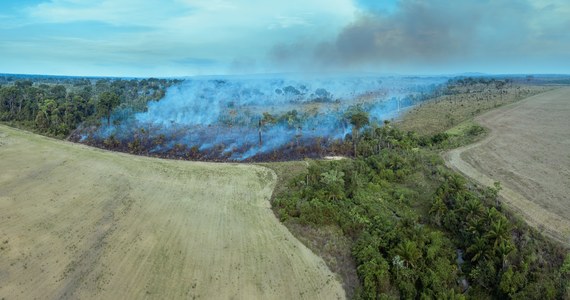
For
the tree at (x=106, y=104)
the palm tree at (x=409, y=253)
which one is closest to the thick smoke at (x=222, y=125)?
the tree at (x=106, y=104)

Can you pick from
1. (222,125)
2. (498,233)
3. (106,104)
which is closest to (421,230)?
(498,233)

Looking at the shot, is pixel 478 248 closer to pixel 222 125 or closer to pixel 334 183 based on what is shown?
pixel 334 183

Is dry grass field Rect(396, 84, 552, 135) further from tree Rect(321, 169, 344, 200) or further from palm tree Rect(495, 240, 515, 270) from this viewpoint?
palm tree Rect(495, 240, 515, 270)

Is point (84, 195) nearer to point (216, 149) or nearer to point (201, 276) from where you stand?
point (201, 276)

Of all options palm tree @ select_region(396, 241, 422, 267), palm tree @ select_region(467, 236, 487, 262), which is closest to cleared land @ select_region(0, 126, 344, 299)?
palm tree @ select_region(396, 241, 422, 267)

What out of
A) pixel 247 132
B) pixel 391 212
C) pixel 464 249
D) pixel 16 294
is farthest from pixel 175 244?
pixel 247 132

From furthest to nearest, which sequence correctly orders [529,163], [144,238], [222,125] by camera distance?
[222,125] < [529,163] < [144,238]

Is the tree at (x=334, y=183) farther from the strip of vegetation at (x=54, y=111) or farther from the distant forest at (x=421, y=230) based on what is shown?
the strip of vegetation at (x=54, y=111)
